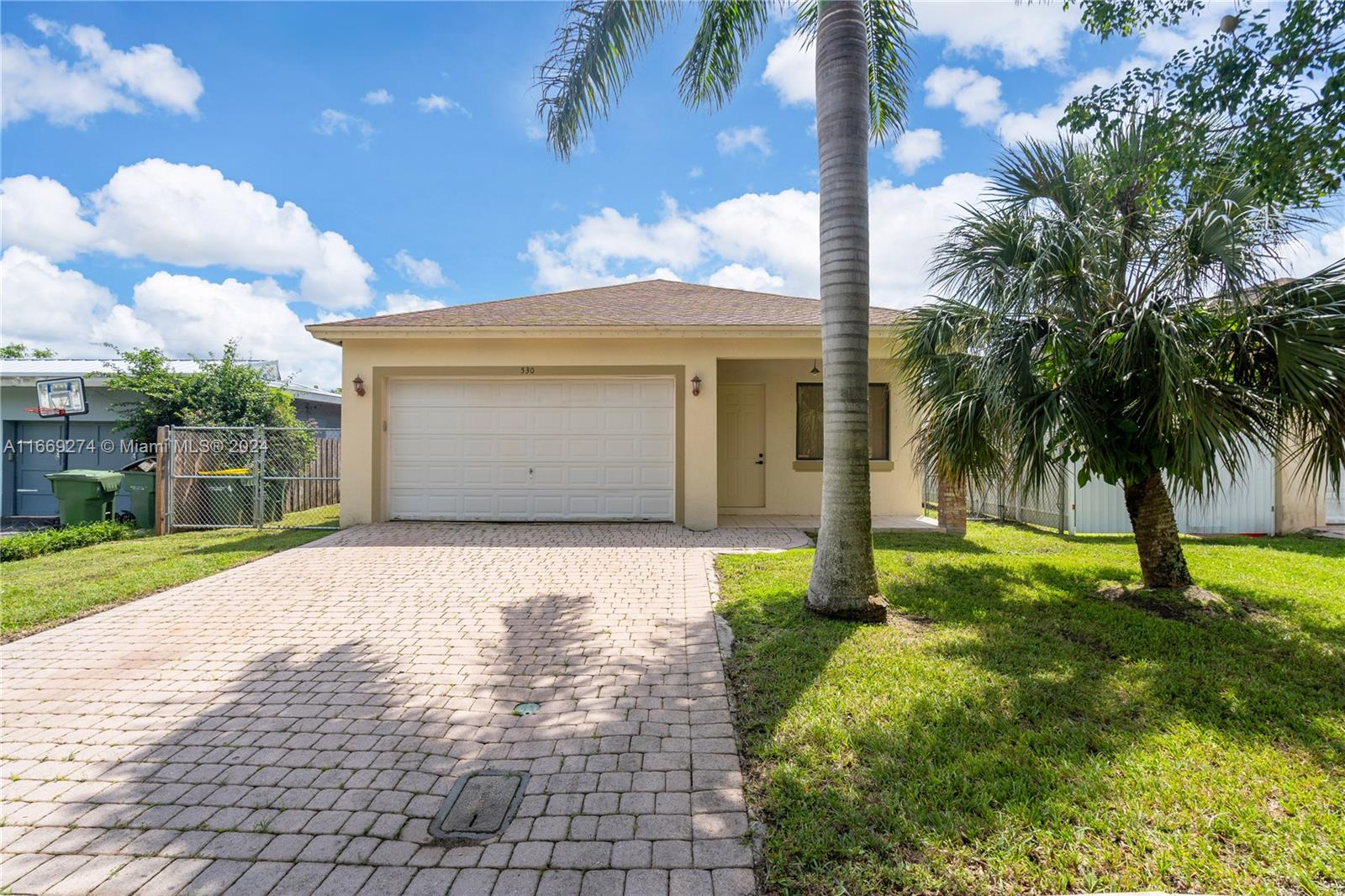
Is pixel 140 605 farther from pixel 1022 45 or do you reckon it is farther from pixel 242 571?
pixel 1022 45

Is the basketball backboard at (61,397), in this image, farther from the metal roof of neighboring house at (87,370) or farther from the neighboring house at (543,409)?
the neighboring house at (543,409)

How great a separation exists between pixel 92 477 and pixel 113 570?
4866 mm

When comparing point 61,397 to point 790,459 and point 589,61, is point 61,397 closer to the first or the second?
point 589,61

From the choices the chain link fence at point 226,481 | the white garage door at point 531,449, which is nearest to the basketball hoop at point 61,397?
the chain link fence at point 226,481

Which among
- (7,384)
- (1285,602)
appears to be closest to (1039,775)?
(1285,602)

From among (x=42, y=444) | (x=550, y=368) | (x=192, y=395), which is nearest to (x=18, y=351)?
(x=42, y=444)

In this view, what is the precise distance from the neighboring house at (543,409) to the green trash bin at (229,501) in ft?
6.62

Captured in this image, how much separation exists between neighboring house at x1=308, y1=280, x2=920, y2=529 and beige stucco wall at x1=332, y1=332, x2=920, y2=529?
0.07 ft

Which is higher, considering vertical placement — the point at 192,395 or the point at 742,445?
the point at 192,395

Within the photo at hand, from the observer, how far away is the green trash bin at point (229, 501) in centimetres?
1045

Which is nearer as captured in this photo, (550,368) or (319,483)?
(550,368)

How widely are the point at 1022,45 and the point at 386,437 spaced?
10930 mm

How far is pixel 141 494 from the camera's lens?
1030 cm

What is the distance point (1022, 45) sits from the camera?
7.07 metres
